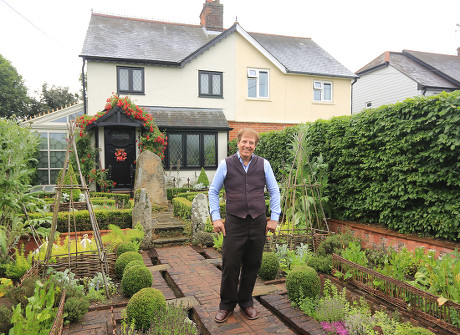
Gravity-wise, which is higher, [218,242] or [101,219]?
[101,219]

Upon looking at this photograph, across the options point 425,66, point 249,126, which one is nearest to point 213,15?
point 249,126

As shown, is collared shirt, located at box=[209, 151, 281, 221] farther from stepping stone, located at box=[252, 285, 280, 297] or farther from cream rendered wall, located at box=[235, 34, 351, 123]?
cream rendered wall, located at box=[235, 34, 351, 123]

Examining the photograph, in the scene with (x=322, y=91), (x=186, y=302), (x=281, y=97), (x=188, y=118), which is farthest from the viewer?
(x=322, y=91)

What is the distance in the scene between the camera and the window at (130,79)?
14.3 m

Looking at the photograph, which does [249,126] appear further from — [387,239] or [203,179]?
[387,239]

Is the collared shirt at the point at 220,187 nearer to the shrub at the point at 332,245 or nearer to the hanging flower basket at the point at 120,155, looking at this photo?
the shrub at the point at 332,245

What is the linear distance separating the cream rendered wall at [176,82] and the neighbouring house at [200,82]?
4cm

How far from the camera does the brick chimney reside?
18.4 metres

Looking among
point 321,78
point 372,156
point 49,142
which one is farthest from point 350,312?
point 321,78

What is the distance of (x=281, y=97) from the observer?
1666cm

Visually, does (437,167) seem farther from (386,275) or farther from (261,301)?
(261,301)

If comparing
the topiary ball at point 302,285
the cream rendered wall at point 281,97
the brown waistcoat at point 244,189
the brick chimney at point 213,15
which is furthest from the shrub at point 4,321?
the brick chimney at point 213,15

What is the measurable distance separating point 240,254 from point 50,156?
1359 cm

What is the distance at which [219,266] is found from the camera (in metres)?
5.60
